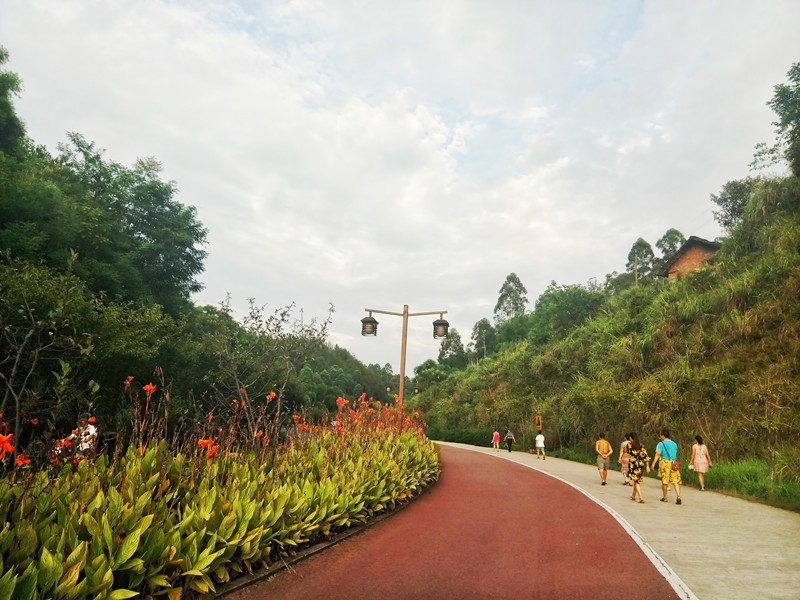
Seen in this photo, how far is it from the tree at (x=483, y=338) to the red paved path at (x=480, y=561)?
7246cm

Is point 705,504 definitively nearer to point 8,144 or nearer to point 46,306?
point 46,306

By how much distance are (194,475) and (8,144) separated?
26375 mm

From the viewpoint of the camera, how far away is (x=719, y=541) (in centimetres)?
712

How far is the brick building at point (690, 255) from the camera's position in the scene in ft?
131

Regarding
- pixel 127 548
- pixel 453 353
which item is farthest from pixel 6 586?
pixel 453 353

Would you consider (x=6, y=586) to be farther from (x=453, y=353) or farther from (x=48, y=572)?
(x=453, y=353)

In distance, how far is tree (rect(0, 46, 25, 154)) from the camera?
2262cm

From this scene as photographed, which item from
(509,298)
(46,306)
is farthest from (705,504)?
(509,298)

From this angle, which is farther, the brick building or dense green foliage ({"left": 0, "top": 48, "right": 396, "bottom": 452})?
the brick building

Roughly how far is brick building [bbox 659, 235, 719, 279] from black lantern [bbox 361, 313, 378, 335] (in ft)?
109

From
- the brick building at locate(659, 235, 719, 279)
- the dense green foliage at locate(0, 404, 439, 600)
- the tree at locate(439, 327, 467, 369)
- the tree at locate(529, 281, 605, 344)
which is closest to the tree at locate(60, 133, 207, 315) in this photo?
the dense green foliage at locate(0, 404, 439, 600)

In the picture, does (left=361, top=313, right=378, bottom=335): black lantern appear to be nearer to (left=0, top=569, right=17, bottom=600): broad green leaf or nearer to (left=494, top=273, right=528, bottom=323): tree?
(left=0, top=569, right=17, bottom=600): broad green leaf

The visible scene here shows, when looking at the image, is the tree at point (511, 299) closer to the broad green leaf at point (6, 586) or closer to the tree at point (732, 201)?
the tree at point (732, 201)

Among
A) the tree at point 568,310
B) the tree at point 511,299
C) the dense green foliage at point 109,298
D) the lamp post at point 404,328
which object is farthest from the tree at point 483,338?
the lamp post at point 404,328
